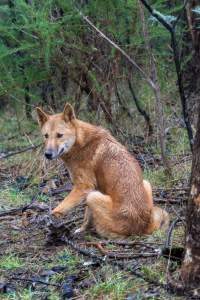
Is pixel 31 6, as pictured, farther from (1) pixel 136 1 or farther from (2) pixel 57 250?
(2) pixel 57 250

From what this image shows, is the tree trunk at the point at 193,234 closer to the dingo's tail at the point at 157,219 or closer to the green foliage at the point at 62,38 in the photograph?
the dingo's tail at the point at 157,219

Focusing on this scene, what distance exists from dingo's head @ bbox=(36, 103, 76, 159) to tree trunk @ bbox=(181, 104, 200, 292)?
129 inches

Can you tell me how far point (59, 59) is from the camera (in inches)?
419

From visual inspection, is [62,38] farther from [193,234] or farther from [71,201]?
[193,234]

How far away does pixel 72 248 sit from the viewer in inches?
257

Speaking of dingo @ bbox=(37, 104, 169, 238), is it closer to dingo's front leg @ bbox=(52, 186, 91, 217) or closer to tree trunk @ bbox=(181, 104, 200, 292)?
dingo's front leg @ bbox=(52, 186, 91, 217)

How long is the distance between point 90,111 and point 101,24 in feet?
5.22

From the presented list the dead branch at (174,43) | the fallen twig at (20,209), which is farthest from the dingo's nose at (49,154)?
the dead branch at (174,43)

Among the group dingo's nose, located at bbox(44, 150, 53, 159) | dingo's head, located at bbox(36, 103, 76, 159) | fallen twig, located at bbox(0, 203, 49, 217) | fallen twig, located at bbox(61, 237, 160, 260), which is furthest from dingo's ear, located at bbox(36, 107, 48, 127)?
fallen twig, located at bbox(61, 237, 160, 260)

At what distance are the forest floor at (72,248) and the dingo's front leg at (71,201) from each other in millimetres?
139

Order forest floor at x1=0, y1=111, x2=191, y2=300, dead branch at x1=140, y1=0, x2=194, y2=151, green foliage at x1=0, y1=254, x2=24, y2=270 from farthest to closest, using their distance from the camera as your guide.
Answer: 1. green foliage at x1=0, y1=254, x2=24, y2=270
2. dead branch at x1=140, y1=0, x2=194, y2=151
3. forest floor at x1=0, y1=111, x2=191, y2=300

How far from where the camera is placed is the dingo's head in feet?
26.2

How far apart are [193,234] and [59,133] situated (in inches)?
139

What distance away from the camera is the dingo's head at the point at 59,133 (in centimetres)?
800
